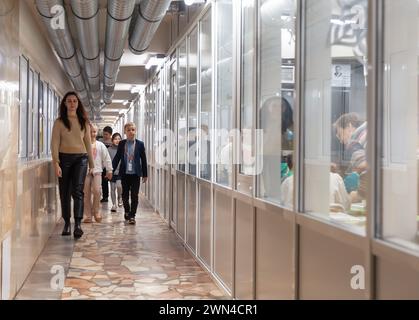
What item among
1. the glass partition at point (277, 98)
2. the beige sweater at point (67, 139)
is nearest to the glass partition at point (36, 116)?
the beige sweater at point (67, 139)

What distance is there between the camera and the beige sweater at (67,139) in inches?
262

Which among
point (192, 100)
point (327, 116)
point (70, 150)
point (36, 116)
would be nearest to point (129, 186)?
point (70, 150)

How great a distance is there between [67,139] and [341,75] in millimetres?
4277

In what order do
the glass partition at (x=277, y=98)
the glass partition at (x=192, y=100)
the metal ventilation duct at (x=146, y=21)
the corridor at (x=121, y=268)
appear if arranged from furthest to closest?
1. the glass partition at (x=192, y=100)
2. the metal ventilation duct at (x=146, y=21)
3. the corridor at (x=121, y=268)
4. the glass partition at (x=277, y=98)

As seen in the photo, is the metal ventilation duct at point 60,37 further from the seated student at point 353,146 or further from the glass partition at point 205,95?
the seated student at point 353,146

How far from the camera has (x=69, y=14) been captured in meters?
6.59

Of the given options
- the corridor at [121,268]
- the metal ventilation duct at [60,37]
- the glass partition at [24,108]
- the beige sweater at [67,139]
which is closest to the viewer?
the corridor at [121,268]

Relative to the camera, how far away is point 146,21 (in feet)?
19.6

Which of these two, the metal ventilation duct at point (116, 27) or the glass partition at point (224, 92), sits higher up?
the metal ventilation duct at point (116, 27)

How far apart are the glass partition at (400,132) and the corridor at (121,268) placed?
2.38 m

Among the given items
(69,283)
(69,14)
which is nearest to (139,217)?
(69,14)

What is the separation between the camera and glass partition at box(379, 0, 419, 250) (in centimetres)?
209

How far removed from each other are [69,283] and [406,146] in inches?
131
